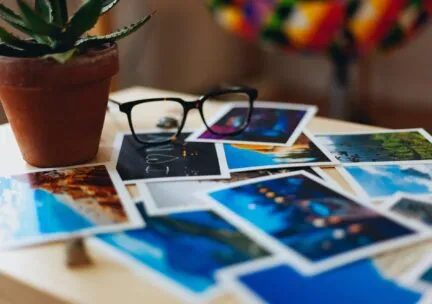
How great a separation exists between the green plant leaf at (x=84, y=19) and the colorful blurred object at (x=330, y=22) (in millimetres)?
1271

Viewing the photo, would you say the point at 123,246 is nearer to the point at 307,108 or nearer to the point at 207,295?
the point at 207,295

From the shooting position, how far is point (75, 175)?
0.73 meters

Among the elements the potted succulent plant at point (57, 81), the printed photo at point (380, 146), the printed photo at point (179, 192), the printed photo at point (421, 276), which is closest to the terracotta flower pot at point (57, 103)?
the potted succulent plant at point (57, 81)

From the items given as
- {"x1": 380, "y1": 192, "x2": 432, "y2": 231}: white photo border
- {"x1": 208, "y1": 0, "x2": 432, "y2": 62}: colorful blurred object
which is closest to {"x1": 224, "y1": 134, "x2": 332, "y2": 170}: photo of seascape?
{"x1": 380, "y1": 192, "x2": 432, "y2": 231}: white photo border

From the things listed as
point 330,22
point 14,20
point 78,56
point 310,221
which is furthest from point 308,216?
point 330,22

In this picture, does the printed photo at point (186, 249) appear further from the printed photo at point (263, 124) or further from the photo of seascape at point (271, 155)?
the printed photo at point (263, 124)

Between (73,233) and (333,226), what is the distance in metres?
0.25

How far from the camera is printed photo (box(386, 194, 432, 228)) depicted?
0.61 m

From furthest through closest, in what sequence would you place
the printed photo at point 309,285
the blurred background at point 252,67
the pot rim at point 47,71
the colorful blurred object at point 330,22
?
the blurred background at point 252,67 < the colorful blurred object at point 330,22 < the pot rim at point 47,71 < the printed photo at point 309,285

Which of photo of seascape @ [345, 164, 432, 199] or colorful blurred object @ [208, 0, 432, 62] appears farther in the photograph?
colorful blurred object @ [208, 0, 432, 62]

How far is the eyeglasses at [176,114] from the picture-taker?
840 millimetres

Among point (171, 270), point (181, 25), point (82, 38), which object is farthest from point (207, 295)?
point (181, 25)

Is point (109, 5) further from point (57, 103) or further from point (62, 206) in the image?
point (62, 206)

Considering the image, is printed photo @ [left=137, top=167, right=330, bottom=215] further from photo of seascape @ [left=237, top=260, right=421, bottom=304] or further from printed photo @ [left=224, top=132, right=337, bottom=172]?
photo of seascape @ [left=237, top=260, right=421, bottom=304]
